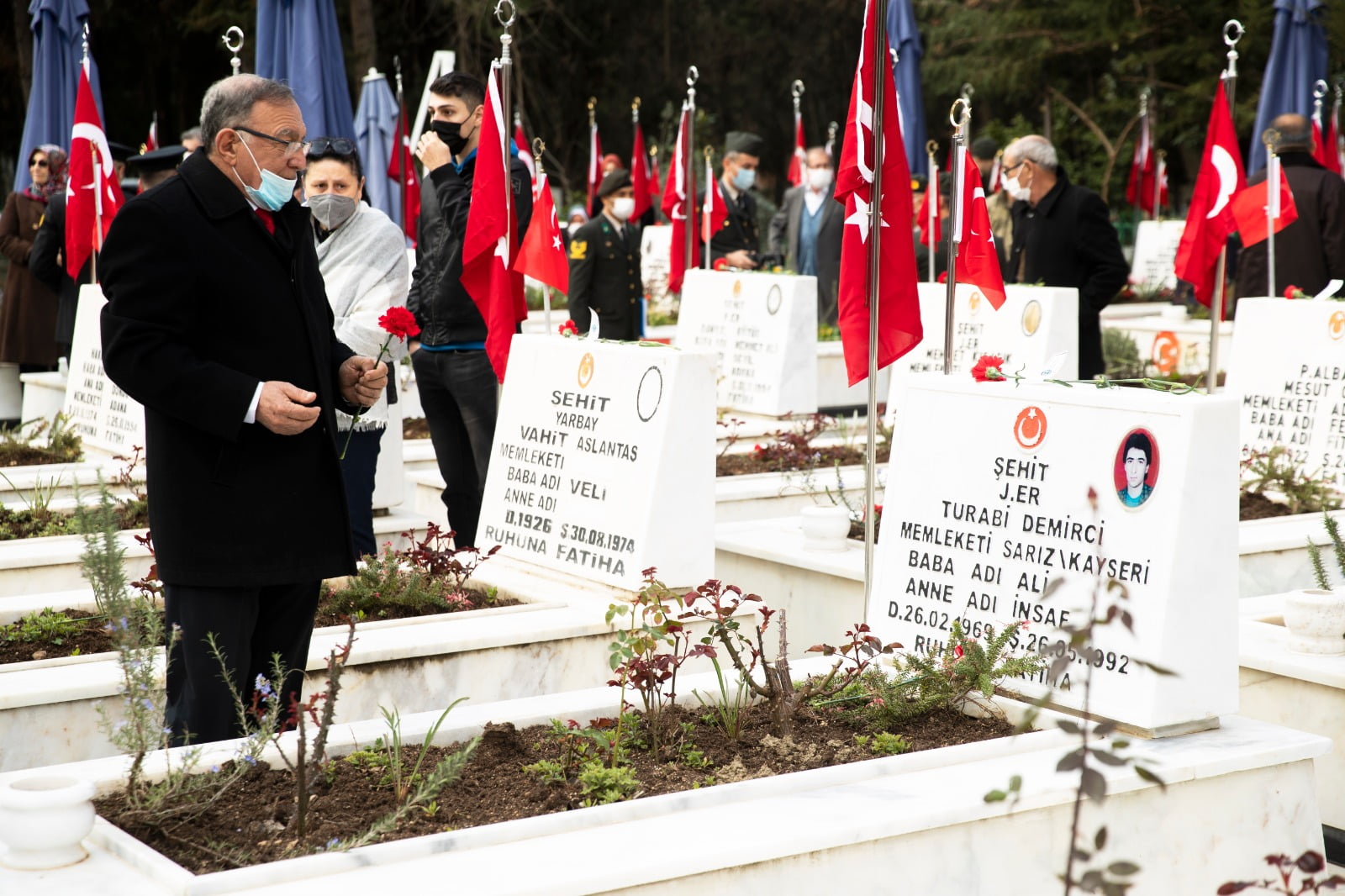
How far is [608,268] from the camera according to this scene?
1088 cm

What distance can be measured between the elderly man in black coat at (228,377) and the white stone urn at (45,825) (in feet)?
2.54

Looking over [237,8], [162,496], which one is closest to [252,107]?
[162,496]

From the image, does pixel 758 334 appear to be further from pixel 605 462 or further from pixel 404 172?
pixel 404 172

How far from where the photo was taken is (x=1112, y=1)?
2800cm

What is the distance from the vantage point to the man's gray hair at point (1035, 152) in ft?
29.9

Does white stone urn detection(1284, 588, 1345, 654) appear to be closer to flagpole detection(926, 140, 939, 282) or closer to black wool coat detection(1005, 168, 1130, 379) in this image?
A: black wool coat detection(1005, 168, 1130, 379)

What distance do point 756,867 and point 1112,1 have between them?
27.4 metres

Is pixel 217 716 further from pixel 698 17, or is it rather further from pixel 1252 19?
pixel 698 17

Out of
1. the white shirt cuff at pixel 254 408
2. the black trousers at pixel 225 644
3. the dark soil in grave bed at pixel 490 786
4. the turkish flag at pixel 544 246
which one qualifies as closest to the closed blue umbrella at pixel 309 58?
the turkish flag at pixel 544 246

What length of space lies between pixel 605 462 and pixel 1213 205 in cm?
449

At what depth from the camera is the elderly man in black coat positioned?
375 cm

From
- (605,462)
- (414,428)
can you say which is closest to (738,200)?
(414,428)

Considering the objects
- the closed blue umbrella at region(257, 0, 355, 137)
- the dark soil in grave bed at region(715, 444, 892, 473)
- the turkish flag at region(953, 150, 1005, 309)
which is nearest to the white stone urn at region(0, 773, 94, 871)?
the turkish flag at region(953, 150, 1005, 309)

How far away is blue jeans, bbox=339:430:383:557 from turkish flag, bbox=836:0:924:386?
2171 mm
